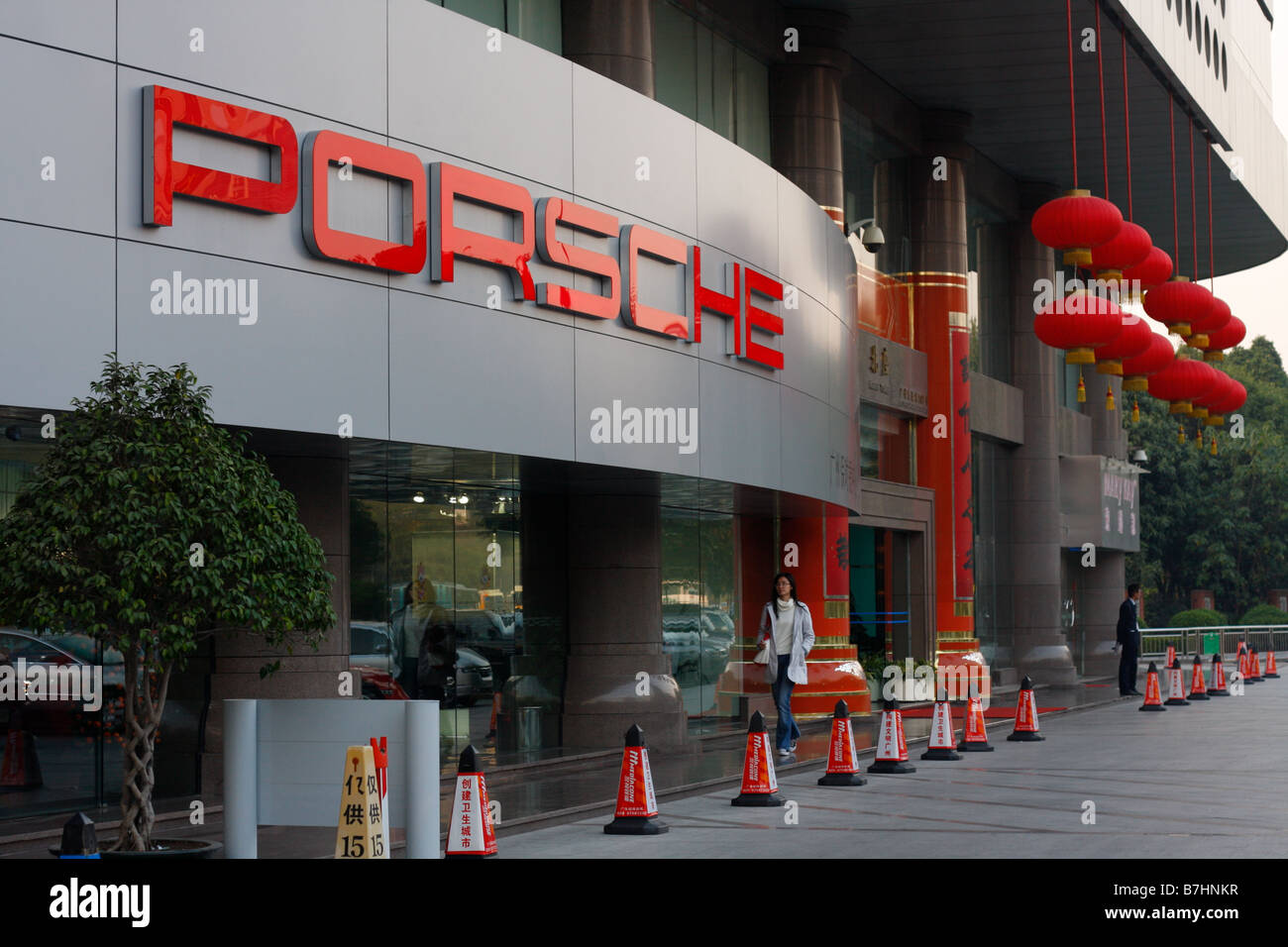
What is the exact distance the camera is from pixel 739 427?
19.5m

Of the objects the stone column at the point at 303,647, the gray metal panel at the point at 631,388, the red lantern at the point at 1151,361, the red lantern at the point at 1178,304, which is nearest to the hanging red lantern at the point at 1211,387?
the red lantern at the point at 1151,361

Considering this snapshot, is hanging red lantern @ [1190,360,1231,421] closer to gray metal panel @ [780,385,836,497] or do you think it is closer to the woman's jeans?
gray metal panel @ [780,385,836,497]

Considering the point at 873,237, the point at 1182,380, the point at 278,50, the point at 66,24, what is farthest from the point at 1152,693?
the point at 66,24

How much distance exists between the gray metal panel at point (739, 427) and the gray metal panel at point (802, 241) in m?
1.82

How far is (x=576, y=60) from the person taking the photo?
19250 millimetres

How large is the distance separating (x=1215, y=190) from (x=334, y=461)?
88.2 ft

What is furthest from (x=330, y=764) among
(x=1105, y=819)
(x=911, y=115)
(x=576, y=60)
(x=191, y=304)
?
(x=911, y=115)

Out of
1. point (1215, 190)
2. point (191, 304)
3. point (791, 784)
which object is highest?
point (1215, 190)

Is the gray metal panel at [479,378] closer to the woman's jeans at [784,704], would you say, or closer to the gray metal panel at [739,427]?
the gray metal panel at [739,427]

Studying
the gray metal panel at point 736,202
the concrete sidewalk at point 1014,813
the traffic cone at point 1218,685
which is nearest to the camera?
the concrete sidewalk at point 1014,813

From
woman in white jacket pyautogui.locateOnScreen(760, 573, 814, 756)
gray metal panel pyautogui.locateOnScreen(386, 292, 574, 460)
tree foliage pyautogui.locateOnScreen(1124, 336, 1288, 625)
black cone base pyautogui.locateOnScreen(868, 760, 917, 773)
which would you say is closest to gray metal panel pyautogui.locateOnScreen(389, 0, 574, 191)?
gray metal panel pyautogui.locateOnScreen(386, 292, 574, 460)

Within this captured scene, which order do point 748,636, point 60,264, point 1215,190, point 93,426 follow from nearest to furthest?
1. point 93,426
2. point 60,264
3. point 748,636
4. point 1215,190

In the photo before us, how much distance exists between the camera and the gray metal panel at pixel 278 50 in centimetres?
1208
